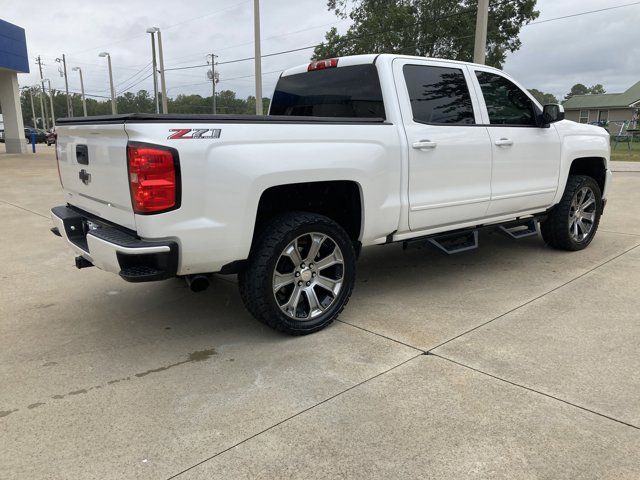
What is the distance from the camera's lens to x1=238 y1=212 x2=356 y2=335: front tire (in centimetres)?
353

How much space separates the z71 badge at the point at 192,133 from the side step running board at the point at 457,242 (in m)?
2.26

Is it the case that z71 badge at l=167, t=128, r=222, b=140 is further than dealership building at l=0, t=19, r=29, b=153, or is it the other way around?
dealership building at l=0, t=19, r=29, b=153

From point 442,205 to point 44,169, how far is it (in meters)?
17.2

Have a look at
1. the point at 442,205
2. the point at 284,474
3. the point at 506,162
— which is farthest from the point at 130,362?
the point at 506,162

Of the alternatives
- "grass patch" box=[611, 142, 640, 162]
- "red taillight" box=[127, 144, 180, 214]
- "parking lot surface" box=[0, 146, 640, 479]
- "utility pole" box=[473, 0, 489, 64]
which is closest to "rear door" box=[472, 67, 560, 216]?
"parking lot surface" box=[0, 146, 640, 479]

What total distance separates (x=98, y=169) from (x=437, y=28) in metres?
28.8

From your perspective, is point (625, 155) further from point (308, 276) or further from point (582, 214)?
point (308, 276)

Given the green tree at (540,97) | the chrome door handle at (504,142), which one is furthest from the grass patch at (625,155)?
the chrome door handle at (504,142)

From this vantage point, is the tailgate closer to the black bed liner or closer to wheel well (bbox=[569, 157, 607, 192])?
the black bed liner

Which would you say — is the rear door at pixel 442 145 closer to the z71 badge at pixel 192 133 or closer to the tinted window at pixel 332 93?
the tinted window at pixel 332 93

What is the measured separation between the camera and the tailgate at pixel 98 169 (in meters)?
3.18

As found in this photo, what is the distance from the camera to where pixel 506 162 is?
496 centimetres

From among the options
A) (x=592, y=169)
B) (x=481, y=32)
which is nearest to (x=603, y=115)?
(x=481, y=32)

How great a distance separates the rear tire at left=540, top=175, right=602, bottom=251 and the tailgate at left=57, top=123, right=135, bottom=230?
459 cm
